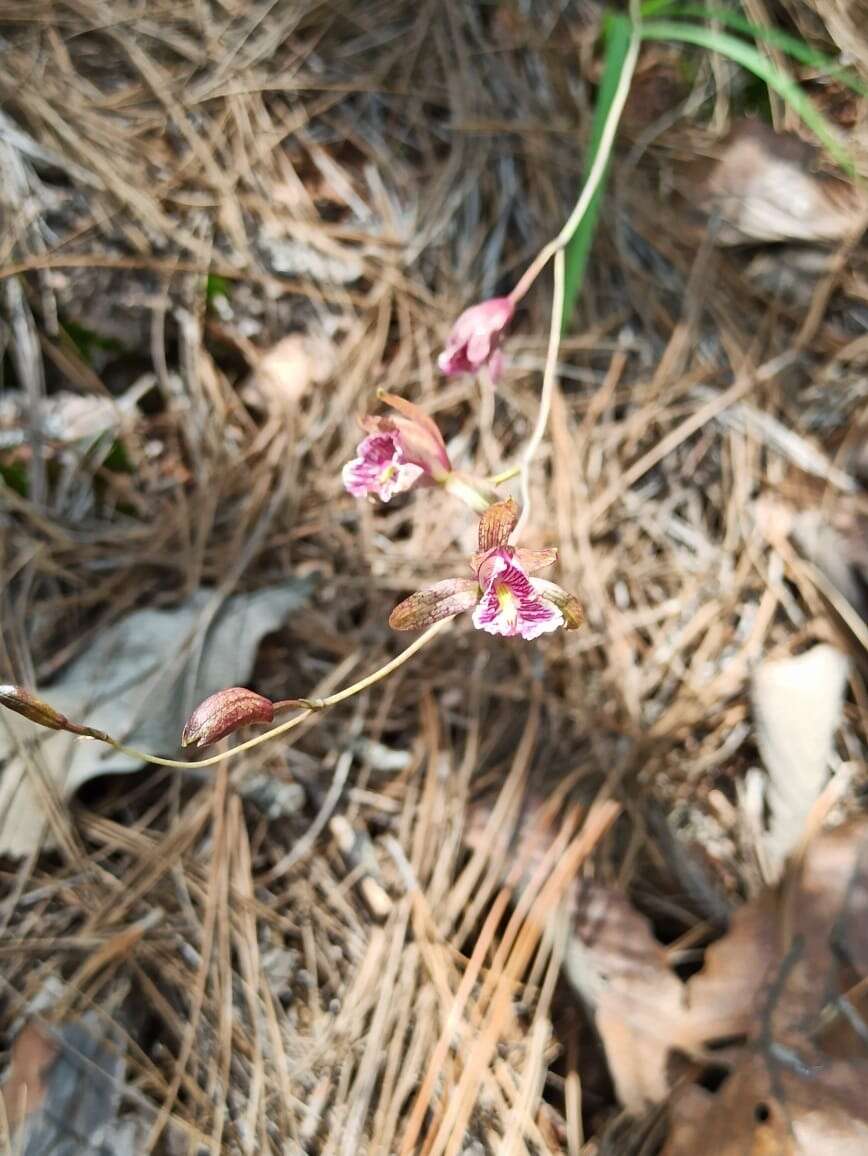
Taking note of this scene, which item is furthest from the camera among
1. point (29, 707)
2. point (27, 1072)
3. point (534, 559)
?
point (27, 1072)

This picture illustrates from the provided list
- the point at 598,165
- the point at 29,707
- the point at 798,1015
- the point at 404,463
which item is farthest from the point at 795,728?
the point at 29,707

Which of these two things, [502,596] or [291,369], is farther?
[291,369]

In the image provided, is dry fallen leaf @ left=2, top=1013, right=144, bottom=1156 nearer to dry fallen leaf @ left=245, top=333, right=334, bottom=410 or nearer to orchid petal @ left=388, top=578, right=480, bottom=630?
orchid petal @ left=388, top=578, right=480, bottom=630

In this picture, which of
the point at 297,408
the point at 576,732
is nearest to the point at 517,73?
the point at 297,408

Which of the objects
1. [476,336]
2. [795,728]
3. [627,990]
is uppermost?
[476,336]

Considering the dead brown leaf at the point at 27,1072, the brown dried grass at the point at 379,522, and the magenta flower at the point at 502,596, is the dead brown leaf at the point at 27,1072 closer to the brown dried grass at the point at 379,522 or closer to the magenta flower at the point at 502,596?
the brown dried grass at the point at 379,522

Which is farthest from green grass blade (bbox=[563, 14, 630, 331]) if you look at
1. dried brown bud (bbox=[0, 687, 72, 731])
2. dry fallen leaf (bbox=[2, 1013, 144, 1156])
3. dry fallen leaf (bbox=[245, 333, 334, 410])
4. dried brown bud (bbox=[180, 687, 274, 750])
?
dry fallen leaf (bbox=[2, 1013, 144, 1156])

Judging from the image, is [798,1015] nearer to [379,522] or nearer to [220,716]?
[220,716]
